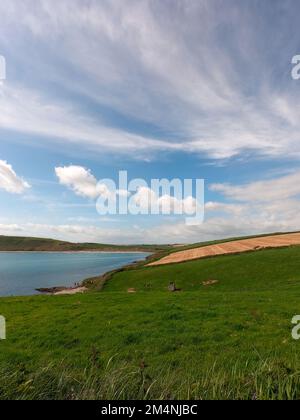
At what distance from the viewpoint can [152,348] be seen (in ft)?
39.3

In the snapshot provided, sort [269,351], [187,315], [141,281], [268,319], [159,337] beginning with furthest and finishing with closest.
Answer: [141,281] → [187,315] → [268,319] → [159,337] → [269,351]

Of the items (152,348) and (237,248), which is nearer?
(152,348)

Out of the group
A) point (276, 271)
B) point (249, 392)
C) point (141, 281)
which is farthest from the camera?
point (141, 281)

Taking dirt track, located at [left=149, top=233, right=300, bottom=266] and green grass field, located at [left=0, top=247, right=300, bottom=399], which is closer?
green grass field, located at [left=0, top=247, right=300, bottom=399]

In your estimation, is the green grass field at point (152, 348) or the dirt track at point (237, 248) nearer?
the green grass field at point (152, 348)

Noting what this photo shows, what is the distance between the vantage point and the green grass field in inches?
161

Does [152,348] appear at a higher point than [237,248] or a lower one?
lower

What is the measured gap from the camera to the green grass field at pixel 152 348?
4.10 meters

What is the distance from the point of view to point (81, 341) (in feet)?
44.9
